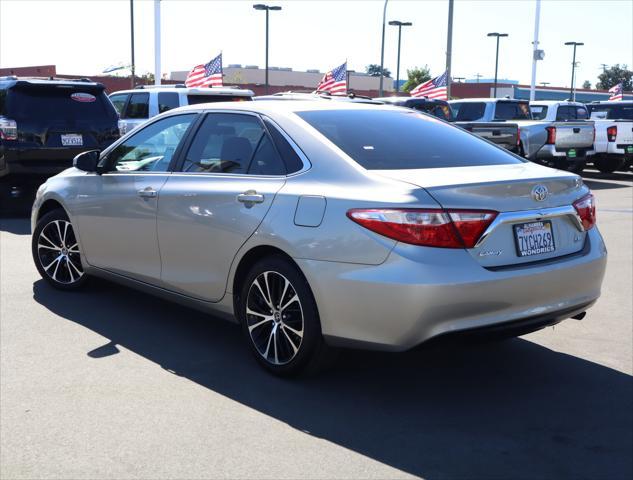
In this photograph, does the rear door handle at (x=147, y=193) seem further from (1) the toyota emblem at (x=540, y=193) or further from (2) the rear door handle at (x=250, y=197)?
(1) the toyota emblem at (x=540, y=193)

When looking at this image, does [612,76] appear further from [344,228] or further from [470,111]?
[344,228]

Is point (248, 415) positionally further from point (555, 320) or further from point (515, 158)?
point (515, 158)

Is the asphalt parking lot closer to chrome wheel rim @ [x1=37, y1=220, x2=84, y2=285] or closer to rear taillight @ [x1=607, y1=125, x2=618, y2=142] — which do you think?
chrome wheel rim @ [x1=37, y1=220, x2=84, y2=285]

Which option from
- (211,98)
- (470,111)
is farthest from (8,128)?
(470,111)

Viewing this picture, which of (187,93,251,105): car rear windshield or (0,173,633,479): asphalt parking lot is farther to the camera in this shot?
(187,93,251,105): car rear windshield

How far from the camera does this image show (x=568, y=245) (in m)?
4.54

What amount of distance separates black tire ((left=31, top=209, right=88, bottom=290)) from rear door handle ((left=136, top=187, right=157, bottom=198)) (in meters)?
1.25

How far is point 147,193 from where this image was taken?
222 inches

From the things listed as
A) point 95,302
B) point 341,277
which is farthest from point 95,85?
point 341,277

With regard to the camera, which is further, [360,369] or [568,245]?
[360,369]

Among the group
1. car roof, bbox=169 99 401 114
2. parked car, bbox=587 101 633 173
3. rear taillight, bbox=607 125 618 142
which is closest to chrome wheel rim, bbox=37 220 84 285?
car roof, bbox=169 99 401 114

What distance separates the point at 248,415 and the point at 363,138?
1.80 m

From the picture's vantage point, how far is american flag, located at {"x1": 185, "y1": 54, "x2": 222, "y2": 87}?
24.0m

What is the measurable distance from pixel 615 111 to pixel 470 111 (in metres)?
4.52
